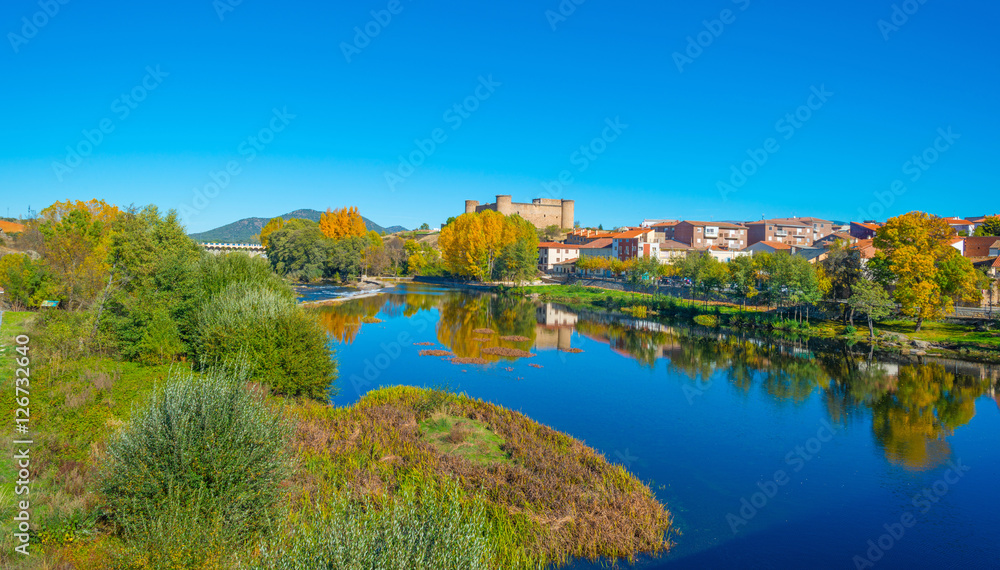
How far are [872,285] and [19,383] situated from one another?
36.1m

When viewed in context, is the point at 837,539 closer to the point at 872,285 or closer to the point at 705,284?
the point at 872,285

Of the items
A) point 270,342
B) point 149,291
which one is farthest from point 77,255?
point 270,342

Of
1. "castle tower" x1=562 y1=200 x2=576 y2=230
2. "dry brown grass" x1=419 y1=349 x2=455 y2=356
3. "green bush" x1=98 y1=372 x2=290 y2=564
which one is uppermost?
"castle tower" x1=562 y1=200 x2=576 y2=230

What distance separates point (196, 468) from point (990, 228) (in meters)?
77.6

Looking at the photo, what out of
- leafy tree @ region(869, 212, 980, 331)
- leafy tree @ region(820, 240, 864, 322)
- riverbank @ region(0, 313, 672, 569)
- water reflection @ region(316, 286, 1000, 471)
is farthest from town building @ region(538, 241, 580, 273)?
riverbank @ region(0, 313, 672, 569)

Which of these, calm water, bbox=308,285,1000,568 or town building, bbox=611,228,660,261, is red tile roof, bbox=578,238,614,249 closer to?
town building, bbox=611,228,660,261

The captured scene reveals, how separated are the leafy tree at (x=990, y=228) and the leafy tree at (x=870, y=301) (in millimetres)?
42166

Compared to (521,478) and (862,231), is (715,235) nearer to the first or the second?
(862,231)

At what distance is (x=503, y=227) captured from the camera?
63.2 m

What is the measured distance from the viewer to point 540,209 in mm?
107938

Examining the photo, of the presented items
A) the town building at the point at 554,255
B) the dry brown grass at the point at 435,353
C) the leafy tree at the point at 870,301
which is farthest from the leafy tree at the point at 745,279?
the town building at the point at 554,255

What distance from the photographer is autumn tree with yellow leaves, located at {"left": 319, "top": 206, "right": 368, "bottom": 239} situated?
73.8 m

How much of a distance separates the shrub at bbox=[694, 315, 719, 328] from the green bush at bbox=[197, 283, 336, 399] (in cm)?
2807

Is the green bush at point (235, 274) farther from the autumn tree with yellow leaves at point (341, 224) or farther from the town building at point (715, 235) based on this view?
the town building at point (715, 235)
